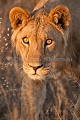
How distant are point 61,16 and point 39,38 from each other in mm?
424

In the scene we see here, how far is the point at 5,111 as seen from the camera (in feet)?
26.6

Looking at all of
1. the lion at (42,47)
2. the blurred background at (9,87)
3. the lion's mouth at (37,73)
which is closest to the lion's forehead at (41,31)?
the lion at (42,47)

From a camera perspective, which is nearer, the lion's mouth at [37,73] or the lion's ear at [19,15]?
the lion's mouth at [37,73]

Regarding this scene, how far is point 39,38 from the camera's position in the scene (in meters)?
6.72

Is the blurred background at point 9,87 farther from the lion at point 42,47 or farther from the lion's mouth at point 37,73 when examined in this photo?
the lion's mouth at point 37,73

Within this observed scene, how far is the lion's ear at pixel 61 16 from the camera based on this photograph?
691 cm

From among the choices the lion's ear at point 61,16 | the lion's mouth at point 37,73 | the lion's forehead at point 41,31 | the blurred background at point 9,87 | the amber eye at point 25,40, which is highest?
the lion's ear at point 61,16

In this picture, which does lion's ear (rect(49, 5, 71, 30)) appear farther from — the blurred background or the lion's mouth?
the blurred background

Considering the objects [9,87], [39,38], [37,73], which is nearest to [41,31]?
[39,38]

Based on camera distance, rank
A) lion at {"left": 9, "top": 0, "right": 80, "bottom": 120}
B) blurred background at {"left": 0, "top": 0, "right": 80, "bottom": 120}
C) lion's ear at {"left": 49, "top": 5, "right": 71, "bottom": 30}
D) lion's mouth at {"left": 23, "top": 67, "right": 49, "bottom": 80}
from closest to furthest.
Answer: lion's mouth at {"left": 23, "top": 67, "right": 49, "bottom": 80} → lion at {"left": 9, "top": 0, "right": 80, "bottom": 120} → lion's ear at {"left": 49, "top": 5, "right": 71, "bottom": 30} → blurred background at {"left": 0, "top": 0, "right": 80, "bottom": 120}

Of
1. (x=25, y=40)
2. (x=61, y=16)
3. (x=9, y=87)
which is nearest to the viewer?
(x=25, y=40)

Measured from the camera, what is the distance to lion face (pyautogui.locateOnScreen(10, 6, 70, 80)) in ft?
21.8

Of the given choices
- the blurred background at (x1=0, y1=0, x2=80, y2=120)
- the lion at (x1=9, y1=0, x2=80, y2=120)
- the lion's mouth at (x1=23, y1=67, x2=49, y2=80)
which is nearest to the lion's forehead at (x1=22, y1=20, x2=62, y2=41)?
the lion at (x1=9, y1=0, x2=80, y2=120)

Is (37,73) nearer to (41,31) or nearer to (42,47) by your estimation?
(42,47)
